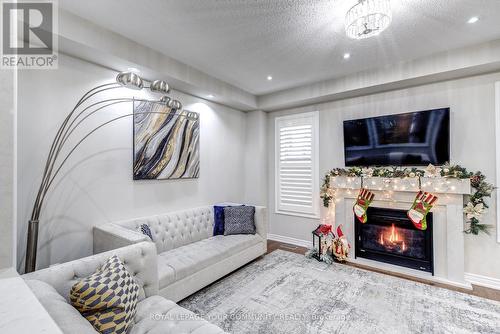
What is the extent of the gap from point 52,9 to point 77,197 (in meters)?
1.77

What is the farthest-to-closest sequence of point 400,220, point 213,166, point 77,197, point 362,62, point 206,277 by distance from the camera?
point 213,166, point 400,220, point 362,62, point 206,277, point 77,197

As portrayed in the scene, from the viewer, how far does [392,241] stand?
348 centimetres

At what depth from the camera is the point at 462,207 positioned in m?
2.98

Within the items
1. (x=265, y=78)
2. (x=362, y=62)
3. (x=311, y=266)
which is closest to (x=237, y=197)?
(x=311, y=266)

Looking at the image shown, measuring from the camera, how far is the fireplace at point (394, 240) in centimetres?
323

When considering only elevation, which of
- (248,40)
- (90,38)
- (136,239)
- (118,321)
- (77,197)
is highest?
(248,40)

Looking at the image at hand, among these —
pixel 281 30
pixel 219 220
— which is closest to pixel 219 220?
pixel 219 220

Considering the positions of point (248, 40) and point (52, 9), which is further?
point (248, 40)

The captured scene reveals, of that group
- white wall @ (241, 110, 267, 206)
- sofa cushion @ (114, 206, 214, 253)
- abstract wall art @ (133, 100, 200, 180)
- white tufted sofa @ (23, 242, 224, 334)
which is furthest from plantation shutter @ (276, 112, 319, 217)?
white tufted sofa @ (23, 242, 224, 334)

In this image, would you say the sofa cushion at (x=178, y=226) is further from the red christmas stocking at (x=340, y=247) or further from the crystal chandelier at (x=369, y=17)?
the crystal chandelier at (x=369, y=17)

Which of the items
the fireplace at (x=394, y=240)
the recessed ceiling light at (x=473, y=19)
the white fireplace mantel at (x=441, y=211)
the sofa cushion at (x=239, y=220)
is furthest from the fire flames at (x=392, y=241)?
the recessed ceiling light at (x=473, y=19)

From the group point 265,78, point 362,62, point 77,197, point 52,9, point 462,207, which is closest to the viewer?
point 52,9

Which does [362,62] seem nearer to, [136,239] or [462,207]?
[462,207]

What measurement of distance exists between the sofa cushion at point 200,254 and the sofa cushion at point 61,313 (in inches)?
42.6
